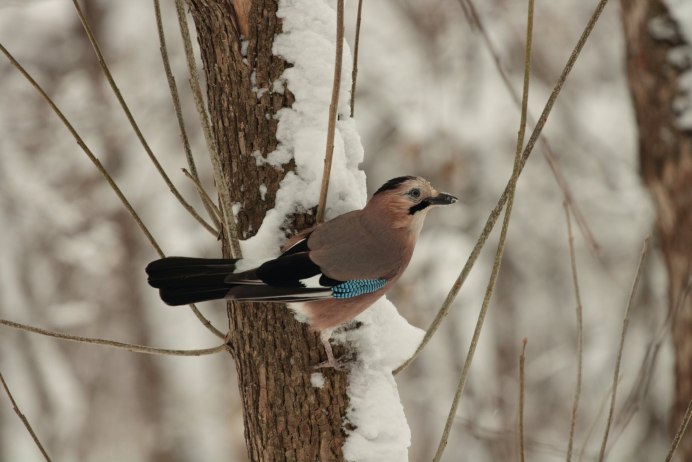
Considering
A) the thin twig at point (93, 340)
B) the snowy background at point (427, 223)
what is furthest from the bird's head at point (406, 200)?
the snowy background at point (427, 223)

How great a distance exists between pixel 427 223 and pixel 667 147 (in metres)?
5.22

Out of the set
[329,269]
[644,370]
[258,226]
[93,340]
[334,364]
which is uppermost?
[258,226]

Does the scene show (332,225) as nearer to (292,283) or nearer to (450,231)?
(292,283)

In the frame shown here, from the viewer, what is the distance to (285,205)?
2.02 m

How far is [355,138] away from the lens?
2.22 m

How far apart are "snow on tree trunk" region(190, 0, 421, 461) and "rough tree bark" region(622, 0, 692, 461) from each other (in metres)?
2.41

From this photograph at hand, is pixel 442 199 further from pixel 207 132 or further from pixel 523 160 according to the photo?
pixel 207 132

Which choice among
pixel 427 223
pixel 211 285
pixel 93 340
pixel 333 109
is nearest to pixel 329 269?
pixel 211 285

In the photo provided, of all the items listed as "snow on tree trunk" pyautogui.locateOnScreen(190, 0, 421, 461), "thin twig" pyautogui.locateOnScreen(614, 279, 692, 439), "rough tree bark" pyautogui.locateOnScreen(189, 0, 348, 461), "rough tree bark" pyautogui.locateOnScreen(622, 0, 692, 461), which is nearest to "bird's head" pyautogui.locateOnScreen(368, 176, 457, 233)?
"snow on tree trunk" pyautogui.locateOnScreen(190, 0, 421, 461)

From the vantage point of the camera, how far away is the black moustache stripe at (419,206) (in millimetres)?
2309

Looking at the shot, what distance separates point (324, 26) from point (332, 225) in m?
0.62

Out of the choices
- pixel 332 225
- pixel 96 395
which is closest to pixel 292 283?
pixel 332 225

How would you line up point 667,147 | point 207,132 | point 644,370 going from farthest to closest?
point 667,147, point 644,370, point 207,132

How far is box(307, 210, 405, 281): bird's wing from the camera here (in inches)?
80.4
